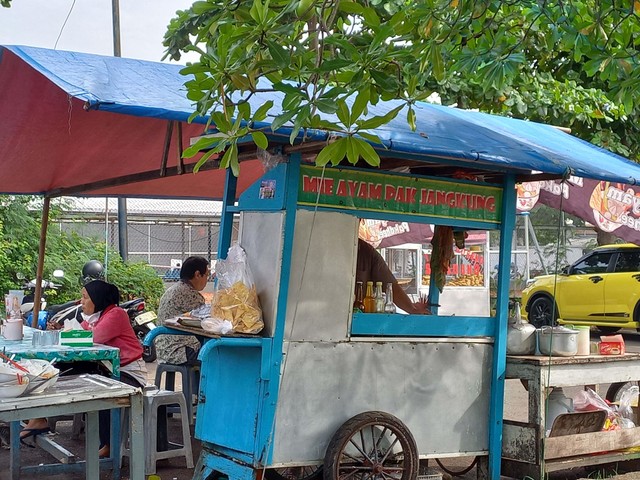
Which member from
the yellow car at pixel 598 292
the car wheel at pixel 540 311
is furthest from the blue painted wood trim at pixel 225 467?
the car wheel at pixel 540 311

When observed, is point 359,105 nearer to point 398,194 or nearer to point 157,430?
point 398,194

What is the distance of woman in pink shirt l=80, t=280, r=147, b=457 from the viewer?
19.3 feet

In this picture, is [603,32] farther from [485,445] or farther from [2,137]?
[2,137]

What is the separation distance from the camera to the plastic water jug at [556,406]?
5930 millimetres

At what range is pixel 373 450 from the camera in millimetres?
4922

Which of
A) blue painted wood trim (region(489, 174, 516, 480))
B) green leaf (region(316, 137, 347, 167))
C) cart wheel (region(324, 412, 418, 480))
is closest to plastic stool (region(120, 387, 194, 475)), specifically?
cart wheel (region(324, 412, 418, 480))

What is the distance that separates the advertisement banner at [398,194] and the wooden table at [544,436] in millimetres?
1017

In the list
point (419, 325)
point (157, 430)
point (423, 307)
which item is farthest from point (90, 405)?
point (423, 307)

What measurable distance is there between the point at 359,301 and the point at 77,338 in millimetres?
1898

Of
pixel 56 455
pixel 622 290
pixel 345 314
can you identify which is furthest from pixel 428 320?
pixel 622 290

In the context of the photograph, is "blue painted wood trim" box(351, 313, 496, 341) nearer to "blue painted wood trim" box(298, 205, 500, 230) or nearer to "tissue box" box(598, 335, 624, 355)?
"blue painted wood trim" box(298, 205, 500, 230)

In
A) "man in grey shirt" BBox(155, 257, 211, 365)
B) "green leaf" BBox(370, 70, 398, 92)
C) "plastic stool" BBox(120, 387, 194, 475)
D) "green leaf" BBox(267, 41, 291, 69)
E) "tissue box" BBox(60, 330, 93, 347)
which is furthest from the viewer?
"man in grey shirt" BBox(155, 257, 211, 365)

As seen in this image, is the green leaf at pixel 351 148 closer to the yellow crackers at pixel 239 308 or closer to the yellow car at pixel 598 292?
the yellow crackers at pixel 239 308

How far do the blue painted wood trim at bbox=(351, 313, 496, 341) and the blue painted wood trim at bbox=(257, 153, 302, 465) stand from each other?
0.52 meters
